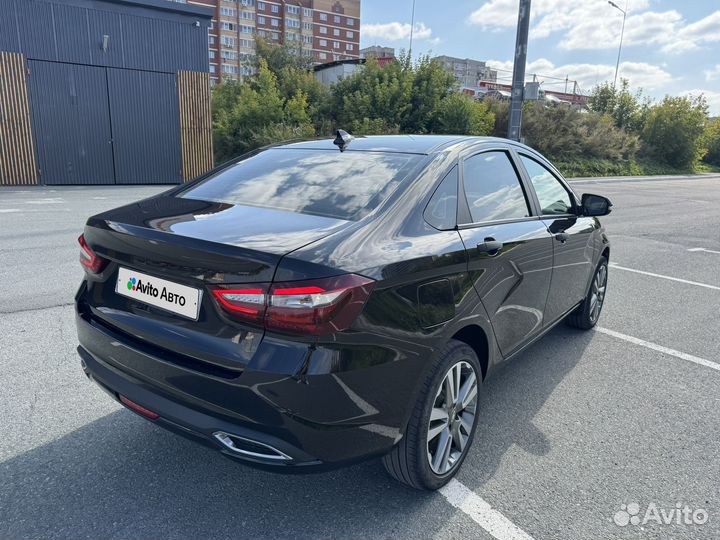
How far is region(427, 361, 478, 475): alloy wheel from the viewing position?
7.80 feet

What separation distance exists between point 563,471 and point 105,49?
22078mm

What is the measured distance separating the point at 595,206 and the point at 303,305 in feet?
9.46

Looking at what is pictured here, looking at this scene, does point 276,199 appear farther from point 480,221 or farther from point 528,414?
point 528,414

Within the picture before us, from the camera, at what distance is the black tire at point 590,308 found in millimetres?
4504

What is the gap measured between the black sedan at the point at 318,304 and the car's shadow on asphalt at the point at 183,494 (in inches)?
7.9

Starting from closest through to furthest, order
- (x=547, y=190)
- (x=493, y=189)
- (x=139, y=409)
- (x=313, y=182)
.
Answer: (x=139, y=409)
(x=313, y=182)
(x=493, y=189)
(x=547, y=190)

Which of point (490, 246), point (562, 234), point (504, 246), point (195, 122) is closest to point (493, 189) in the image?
point (504, 246)

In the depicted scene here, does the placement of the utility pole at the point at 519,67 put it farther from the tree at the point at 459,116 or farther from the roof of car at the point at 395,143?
the tree at the point at 459,116

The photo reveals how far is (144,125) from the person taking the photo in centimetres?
2144

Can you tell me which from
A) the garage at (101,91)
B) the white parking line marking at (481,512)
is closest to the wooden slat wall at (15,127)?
the garage at (101,91)

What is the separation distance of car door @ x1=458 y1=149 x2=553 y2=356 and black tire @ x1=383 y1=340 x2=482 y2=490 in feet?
1.19

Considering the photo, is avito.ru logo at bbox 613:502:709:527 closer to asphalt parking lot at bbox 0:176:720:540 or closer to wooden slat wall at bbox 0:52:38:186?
asphalt parking lot at bbox 0:176:720:540

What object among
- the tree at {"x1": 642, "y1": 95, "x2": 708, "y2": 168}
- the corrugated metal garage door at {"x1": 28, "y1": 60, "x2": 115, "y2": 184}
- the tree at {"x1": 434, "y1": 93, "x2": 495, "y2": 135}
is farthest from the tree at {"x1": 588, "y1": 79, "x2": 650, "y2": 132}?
the corrugated metal garage door at {"x1": 28, "y1": 60, "x2": 115, "y2": 184}

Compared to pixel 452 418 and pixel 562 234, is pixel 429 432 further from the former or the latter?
pixel 562 234
